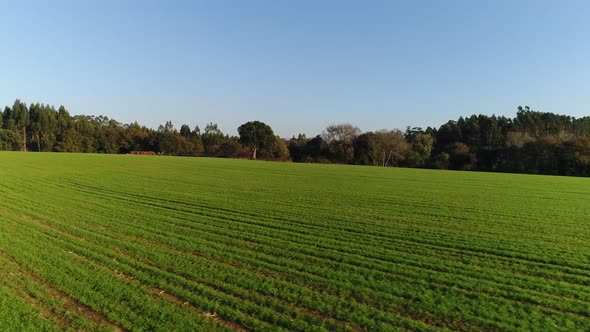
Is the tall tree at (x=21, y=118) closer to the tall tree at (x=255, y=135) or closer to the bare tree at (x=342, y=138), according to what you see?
the tall tree at (x=255, y=135)

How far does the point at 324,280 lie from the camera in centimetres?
711

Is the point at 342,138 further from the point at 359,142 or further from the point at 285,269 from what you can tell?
the point at 285,269

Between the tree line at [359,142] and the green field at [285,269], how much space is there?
225 feet

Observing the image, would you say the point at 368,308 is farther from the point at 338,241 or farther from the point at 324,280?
the point at 338,241

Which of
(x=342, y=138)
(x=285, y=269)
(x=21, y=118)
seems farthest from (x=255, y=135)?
(x=285, y=269)

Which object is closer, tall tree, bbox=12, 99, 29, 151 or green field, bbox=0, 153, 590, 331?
green field, bbox=0, 153, 590, 331

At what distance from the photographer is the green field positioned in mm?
5527

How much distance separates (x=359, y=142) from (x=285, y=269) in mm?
88156

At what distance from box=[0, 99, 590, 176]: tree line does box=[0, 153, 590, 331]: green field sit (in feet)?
225

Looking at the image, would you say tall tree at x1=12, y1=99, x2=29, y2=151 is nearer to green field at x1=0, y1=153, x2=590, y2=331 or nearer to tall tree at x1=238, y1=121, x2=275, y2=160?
tall tree at x1=238, y1=121, x2=275, y2=160

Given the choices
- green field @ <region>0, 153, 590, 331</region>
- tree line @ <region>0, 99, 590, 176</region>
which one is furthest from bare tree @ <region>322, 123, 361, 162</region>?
green field @ <region>0, 153, 590, 331</region>

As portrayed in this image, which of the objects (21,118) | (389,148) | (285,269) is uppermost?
(21,118)

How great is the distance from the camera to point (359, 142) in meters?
94.0

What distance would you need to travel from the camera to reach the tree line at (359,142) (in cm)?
7569
